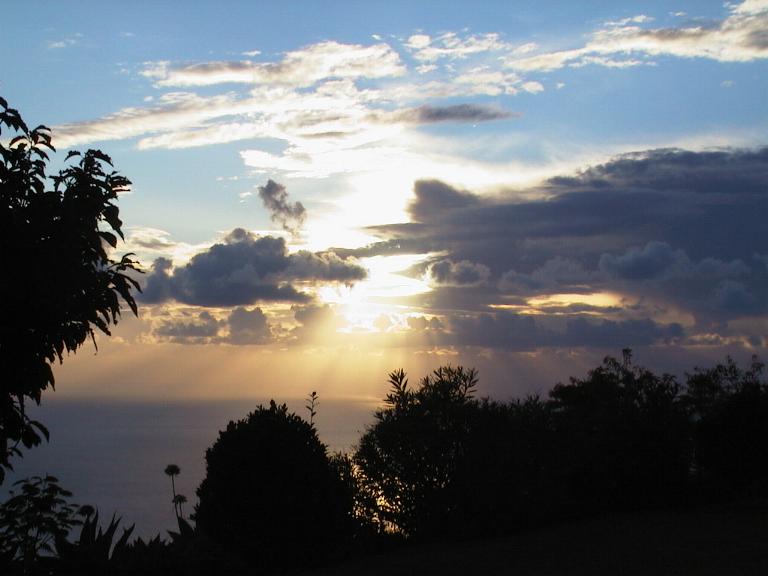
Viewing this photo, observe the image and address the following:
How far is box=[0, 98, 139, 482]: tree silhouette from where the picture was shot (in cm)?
848

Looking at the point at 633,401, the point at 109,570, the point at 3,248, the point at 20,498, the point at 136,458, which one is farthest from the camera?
the point at 136,458

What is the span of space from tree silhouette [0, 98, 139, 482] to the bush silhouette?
4645mm

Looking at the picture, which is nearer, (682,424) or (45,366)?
(45,366)

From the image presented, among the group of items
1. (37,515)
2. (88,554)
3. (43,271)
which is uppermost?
(43,271)

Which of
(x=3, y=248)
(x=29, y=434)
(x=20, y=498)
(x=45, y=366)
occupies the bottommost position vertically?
(x=20, y=498)

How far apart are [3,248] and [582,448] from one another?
1155cm

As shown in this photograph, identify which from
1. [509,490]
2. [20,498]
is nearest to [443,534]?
[509,490]

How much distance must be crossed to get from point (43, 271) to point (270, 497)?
6155mm

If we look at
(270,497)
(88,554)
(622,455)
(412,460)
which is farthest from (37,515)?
(622,455)

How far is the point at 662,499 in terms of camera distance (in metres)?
16.5


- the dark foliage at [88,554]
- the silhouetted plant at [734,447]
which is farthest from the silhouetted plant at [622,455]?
the dark foliage at [88,554]

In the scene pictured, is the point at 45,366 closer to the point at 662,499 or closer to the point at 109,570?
the point at 109,570

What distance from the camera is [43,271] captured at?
8484mm

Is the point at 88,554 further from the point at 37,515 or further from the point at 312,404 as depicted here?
the point at 312,404
